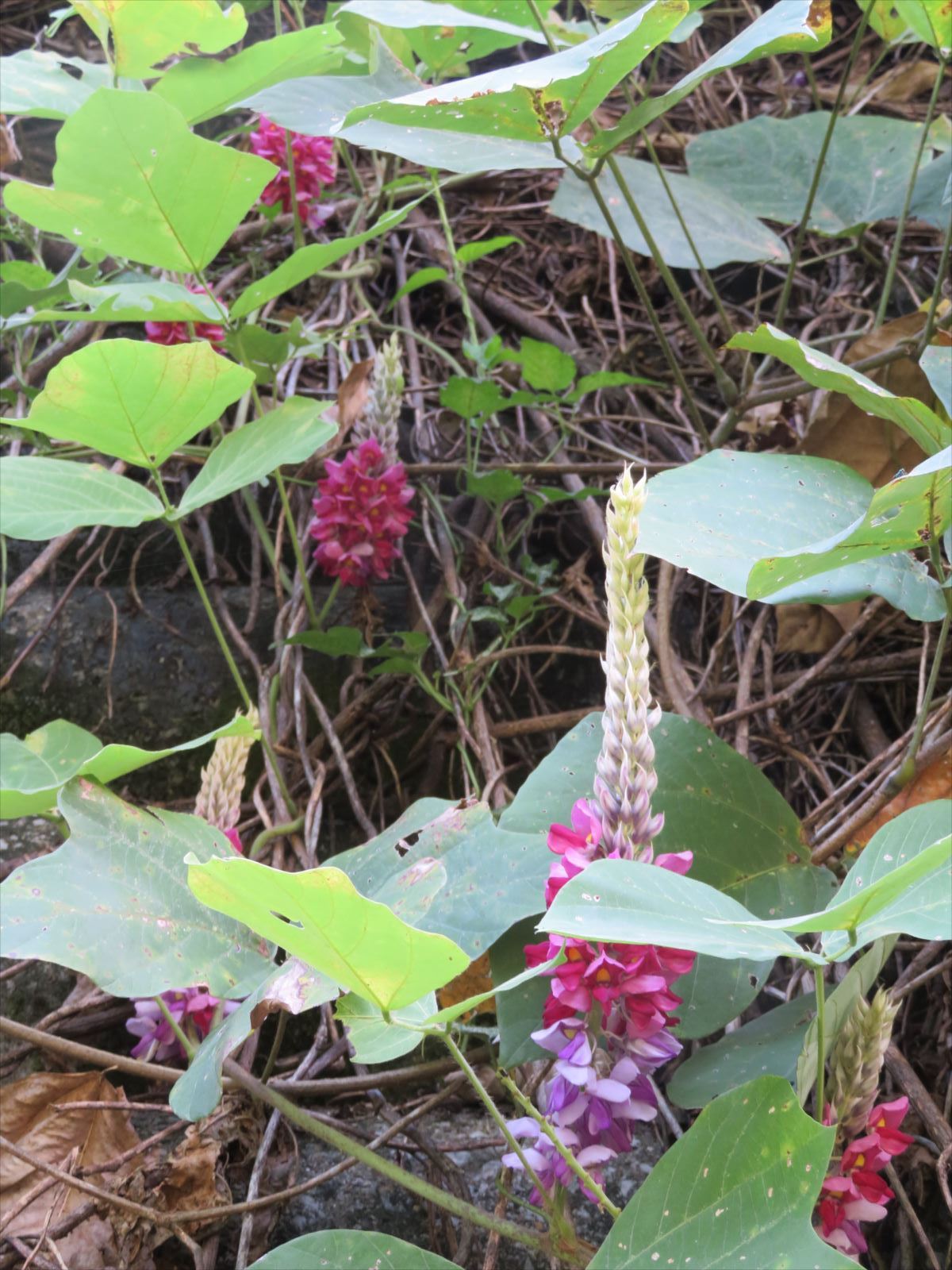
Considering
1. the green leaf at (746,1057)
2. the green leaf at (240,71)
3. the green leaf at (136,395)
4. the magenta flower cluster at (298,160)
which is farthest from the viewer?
the magenta flower cluster at (298,160)

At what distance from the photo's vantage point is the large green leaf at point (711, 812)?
889mm

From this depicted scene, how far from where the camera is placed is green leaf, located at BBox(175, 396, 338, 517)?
3.55ft

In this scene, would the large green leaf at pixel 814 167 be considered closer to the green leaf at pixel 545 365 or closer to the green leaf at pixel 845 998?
the green leaf at pixel 545 365

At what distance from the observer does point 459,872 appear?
83cm

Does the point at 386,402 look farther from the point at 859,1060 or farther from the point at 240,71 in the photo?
the point at 859,1060

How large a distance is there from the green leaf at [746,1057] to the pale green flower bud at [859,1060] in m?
0.06

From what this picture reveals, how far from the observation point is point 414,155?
100 centimetres

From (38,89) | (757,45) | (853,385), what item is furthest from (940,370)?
(38,89)

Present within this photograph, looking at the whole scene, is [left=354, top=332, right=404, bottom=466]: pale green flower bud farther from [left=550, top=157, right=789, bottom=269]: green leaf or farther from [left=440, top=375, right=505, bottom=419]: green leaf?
[left=550, top=157, right=789, bottom=269]: green leaf

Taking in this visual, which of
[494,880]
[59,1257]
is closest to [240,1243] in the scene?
[59,1257]

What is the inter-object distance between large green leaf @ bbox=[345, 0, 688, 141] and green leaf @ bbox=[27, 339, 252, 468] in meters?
0.28

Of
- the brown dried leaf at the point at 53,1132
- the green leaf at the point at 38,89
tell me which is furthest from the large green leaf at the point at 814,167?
the brown dried leaf at the point at 53,1132

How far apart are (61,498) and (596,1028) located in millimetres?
776

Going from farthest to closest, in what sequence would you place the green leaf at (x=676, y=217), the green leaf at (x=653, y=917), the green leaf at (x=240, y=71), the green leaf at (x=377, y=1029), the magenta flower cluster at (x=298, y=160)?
the magenta flower cluster at (x=298, y=160) < the green leaf at (x=676, y=217) < the green leaf at (x=240, y=71) < the green leaf at (x=377, y=1029) < the green leaf at (x=653, y=917)
